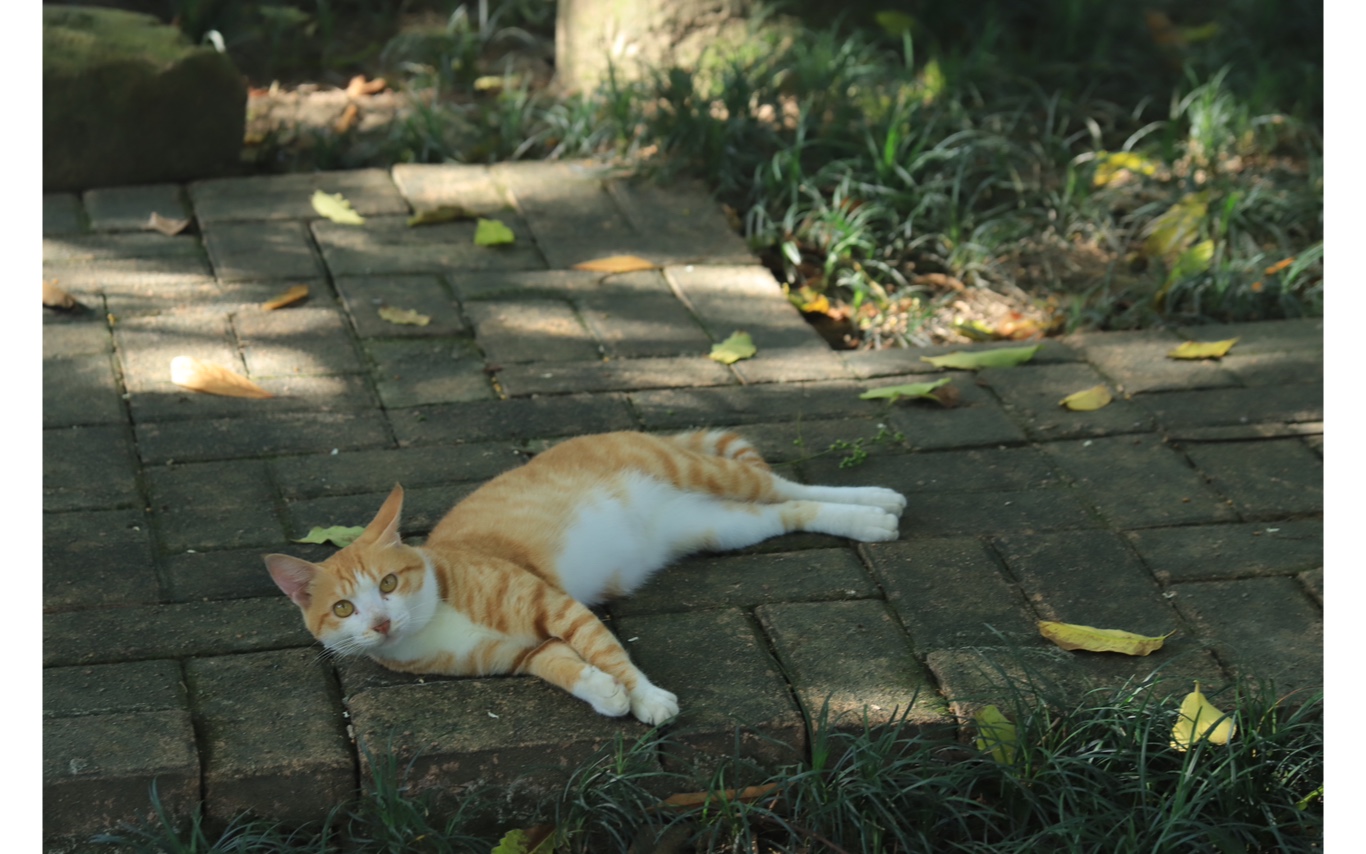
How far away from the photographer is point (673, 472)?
3.24 m

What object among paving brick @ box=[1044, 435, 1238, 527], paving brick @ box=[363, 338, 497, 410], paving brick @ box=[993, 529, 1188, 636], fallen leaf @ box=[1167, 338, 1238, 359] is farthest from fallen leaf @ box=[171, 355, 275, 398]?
fallen leaf @ box=[1167, 338, 1238, 359]

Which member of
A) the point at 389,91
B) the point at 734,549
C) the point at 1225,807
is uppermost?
the point at 1225,807

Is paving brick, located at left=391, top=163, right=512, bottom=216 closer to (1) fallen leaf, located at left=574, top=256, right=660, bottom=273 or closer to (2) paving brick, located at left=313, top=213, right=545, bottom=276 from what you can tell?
(2) paving brick, located at left=313, top=213, right=545, bottom=276

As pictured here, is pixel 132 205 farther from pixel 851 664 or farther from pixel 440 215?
pixel 851 664

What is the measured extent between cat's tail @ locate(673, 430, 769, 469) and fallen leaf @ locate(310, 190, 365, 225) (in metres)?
1.96

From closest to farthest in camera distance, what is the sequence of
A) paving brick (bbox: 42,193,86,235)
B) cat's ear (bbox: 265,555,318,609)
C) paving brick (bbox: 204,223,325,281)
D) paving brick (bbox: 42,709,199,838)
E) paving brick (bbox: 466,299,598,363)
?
paving brick (bbox: 42,709,199,838)
cat's ear (bbox: 265,555,318,609)
paving brick (bbox: 466,299,598,363)
paving brick (bbox: 204,223,325,281)
paving brick (bbox: 42,193,86,235)

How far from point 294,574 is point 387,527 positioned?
186mm

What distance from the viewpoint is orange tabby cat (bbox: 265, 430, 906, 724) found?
2.57 metres

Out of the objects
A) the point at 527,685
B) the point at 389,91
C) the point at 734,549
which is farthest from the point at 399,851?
the point at 389,91

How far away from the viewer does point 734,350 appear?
4117 mm

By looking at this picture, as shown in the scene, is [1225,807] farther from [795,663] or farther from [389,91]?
[389,91]

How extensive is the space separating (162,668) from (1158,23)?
18.9 ft

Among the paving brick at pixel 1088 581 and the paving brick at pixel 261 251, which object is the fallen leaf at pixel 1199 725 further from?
the paving brick at pixel 261 251

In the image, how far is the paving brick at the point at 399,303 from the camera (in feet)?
13.8
